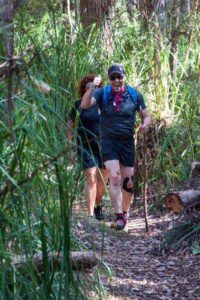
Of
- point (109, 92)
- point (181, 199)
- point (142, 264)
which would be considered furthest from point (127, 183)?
point (142, 264)

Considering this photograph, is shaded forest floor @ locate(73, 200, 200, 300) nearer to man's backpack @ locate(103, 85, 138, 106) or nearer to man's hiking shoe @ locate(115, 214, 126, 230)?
man's hiking shoe @ locate(115, 214, 126, 230)

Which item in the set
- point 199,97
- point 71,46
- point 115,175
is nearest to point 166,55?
point 199,97

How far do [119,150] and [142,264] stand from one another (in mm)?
1807

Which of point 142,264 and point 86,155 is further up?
point 86,155

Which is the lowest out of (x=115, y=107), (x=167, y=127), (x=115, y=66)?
(x=167, y=127)

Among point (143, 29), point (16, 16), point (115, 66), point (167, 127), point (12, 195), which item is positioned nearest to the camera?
point (12, 195)

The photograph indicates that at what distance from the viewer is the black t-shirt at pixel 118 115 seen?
26.4ft

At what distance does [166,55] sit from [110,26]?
4.34 ft

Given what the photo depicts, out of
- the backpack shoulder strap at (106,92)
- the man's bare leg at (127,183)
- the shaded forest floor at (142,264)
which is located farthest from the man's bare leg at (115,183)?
the backpack shoulder strap at (106,92)

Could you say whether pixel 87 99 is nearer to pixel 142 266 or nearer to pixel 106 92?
pixel 106 92

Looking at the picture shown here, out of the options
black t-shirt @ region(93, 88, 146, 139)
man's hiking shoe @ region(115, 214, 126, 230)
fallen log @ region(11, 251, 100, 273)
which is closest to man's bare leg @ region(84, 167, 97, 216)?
man's hiking shoe @ region(115, 214, 126, 230)

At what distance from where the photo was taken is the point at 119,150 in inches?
322

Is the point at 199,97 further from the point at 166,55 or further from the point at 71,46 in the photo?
the point at 71,46

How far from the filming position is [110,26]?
37.8ft
